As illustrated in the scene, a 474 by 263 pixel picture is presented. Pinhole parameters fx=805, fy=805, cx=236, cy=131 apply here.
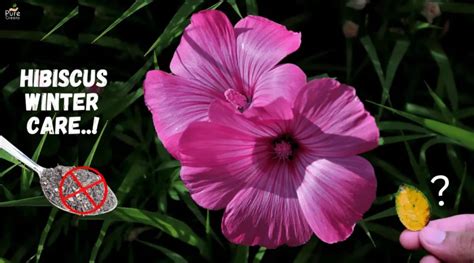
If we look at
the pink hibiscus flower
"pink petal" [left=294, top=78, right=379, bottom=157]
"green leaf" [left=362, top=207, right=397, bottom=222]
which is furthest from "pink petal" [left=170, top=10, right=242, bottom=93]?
"green leaf" [left=362, top=207, right=397, bottom=222]


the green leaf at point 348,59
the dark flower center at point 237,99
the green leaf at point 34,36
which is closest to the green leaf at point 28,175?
the green leaf at point 34,36

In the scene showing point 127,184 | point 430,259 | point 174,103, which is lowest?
point 430,259

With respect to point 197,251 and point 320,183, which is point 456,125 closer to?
point 320,183

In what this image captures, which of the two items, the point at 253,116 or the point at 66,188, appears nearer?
the point at 253,116

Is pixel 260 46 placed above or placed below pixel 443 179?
above

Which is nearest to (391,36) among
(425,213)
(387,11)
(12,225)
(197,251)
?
(387,11)

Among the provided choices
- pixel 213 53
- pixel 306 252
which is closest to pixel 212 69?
pixel 213 53

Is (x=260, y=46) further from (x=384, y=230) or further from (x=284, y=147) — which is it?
(x=384, y=230)
